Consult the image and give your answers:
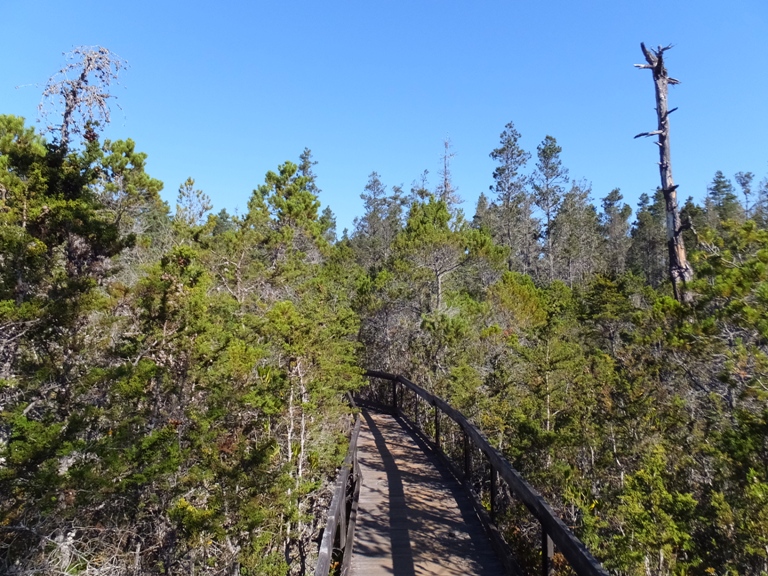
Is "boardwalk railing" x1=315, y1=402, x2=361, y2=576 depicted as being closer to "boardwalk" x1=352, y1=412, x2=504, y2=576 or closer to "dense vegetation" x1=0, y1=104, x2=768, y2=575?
"boardwalk" x1=352, y1=412, x2=504, y2=576

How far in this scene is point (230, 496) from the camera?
24.7ft

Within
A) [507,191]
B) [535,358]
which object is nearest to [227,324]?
[535,358]

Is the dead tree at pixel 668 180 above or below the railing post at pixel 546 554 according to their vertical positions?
above

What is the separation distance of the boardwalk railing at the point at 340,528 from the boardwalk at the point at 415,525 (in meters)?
0.17

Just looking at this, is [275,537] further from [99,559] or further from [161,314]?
[161,314]

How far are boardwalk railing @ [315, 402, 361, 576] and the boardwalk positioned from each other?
17 cm

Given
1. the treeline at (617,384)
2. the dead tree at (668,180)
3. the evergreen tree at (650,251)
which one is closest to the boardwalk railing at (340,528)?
the treeline at (617,384)

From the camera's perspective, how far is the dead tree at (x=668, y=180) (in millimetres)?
8820

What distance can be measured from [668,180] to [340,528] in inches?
338

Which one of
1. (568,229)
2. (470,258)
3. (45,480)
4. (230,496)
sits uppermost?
(568,229)

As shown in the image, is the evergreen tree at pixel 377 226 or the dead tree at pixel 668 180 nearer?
the dead tree at pixel 668 180

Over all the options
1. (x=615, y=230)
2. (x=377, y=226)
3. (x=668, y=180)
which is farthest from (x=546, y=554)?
(x=615, y=230)

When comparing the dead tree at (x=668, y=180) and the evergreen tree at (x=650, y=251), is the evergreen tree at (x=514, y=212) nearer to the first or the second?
the evergreen tree at (x=650, y=251)

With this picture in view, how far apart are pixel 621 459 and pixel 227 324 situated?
9304 millimetres
